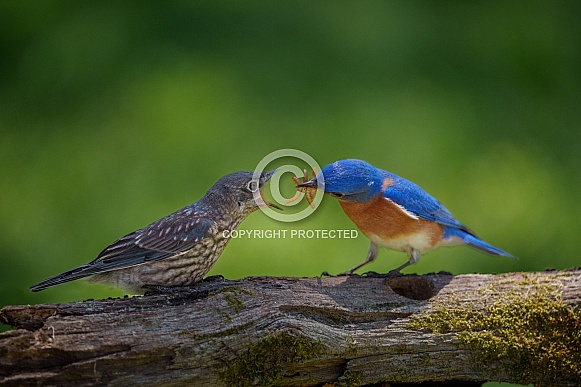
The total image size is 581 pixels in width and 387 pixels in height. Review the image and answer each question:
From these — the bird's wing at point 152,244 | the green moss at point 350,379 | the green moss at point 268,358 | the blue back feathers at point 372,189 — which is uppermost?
the blue back feathers at point 372,189

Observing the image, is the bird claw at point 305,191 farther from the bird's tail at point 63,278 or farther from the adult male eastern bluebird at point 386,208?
the bird's tail at point 63,278

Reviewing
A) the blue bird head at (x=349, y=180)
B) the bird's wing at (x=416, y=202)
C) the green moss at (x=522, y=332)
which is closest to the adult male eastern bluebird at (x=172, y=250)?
the blue bird head at (x=349, y=180)

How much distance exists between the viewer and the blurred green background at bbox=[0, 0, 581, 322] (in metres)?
5.56

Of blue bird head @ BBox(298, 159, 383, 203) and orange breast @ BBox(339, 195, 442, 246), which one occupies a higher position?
blue bird head @ BBox(298, 159, 383, 203)

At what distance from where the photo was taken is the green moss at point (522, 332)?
3764 mm

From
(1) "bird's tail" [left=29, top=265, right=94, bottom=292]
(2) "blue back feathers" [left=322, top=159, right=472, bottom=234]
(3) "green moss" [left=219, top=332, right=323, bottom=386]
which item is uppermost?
(2) "blue back feathers" [left=322, top=159, right=472, bottom=234]

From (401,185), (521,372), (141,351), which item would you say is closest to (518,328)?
(521,372)

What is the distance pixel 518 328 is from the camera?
3842mm

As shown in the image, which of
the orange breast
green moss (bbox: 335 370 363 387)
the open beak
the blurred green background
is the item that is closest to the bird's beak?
the open beak

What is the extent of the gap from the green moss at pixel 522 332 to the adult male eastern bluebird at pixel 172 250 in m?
1.06

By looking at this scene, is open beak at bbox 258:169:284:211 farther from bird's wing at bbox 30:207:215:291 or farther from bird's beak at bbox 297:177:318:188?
bird's wing at bbox 30:207:215:291

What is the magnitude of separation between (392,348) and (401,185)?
1.07 m

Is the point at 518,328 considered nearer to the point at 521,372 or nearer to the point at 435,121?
the point at 521,372

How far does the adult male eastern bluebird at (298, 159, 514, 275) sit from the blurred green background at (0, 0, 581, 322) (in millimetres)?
1006
